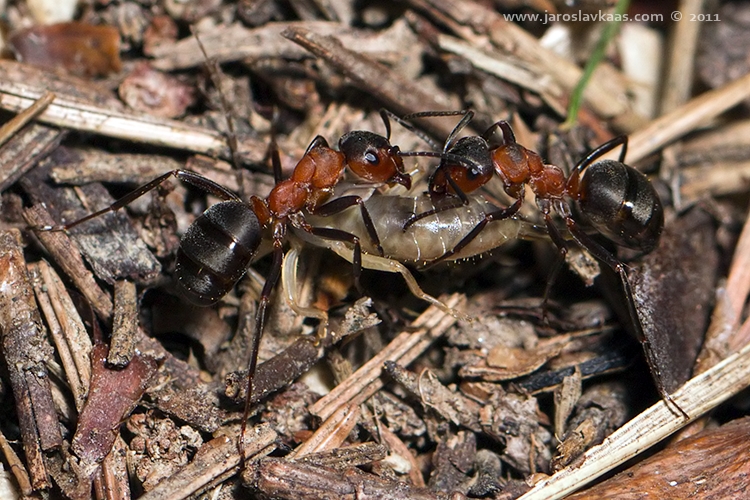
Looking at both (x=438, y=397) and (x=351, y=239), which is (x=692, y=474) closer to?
(x=438, y=397)

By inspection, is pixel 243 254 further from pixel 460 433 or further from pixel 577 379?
pixel 577 379

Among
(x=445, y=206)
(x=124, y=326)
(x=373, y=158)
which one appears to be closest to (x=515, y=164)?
(x=445, y=206)

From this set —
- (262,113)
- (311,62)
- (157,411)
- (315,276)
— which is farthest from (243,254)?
(311,62)

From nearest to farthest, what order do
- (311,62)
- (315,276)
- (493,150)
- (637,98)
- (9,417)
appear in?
1. (9,417)
2. (315,276)
3. (493,150)
4. (311,62)
5. (637,98)

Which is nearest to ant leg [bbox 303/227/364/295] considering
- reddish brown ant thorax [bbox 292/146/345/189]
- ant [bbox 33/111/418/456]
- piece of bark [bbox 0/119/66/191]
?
ant [bbox 33/111/418/456]

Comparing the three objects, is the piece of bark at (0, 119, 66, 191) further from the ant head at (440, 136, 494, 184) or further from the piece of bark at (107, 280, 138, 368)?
the ant head at (440, 136, 494, 184)

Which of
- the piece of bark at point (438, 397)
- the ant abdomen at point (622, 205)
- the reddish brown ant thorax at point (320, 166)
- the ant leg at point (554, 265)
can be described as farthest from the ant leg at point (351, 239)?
the ant abdomen at point (622, 205)
